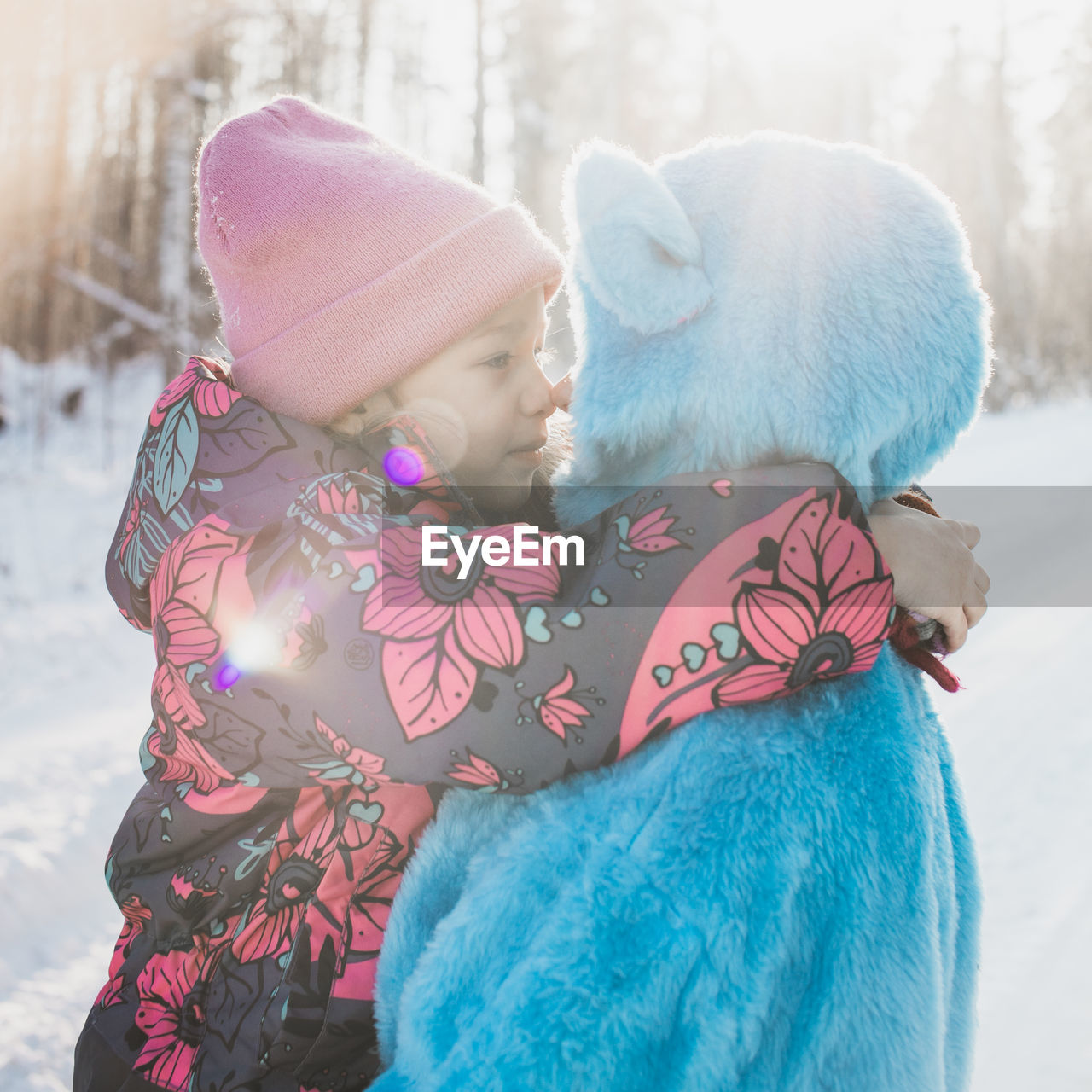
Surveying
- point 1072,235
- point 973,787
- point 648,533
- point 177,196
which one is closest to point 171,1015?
point 648,533

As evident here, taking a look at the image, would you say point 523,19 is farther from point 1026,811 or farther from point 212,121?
point 1026,811

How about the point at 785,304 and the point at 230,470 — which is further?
the point at 230,470

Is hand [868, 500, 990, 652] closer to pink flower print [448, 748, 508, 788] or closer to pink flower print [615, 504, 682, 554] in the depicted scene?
pink flower print [615, 504, 682, 554]

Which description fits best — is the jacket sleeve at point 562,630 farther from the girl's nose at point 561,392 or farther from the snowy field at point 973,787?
the snowy field at point 973,787

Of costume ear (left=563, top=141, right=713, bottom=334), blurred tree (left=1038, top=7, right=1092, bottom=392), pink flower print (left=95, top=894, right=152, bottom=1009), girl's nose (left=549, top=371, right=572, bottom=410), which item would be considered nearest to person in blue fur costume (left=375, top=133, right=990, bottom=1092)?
costume ear (left=563, top=141, right=713, bottom=334)

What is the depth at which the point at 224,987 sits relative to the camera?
41.6 inches

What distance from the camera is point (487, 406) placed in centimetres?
131

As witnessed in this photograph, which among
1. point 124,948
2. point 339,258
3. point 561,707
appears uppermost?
point 339,258

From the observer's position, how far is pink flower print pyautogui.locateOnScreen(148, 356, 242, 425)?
1.19m

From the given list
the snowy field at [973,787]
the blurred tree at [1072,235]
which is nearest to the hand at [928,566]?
the snowy field at [973,787]

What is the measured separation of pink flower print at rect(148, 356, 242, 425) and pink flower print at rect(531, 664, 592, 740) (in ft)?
2.08

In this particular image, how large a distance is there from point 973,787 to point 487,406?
2314 mm

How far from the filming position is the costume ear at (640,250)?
0.86m

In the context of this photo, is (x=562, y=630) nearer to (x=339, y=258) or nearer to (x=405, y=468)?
(x=405, y=468)
